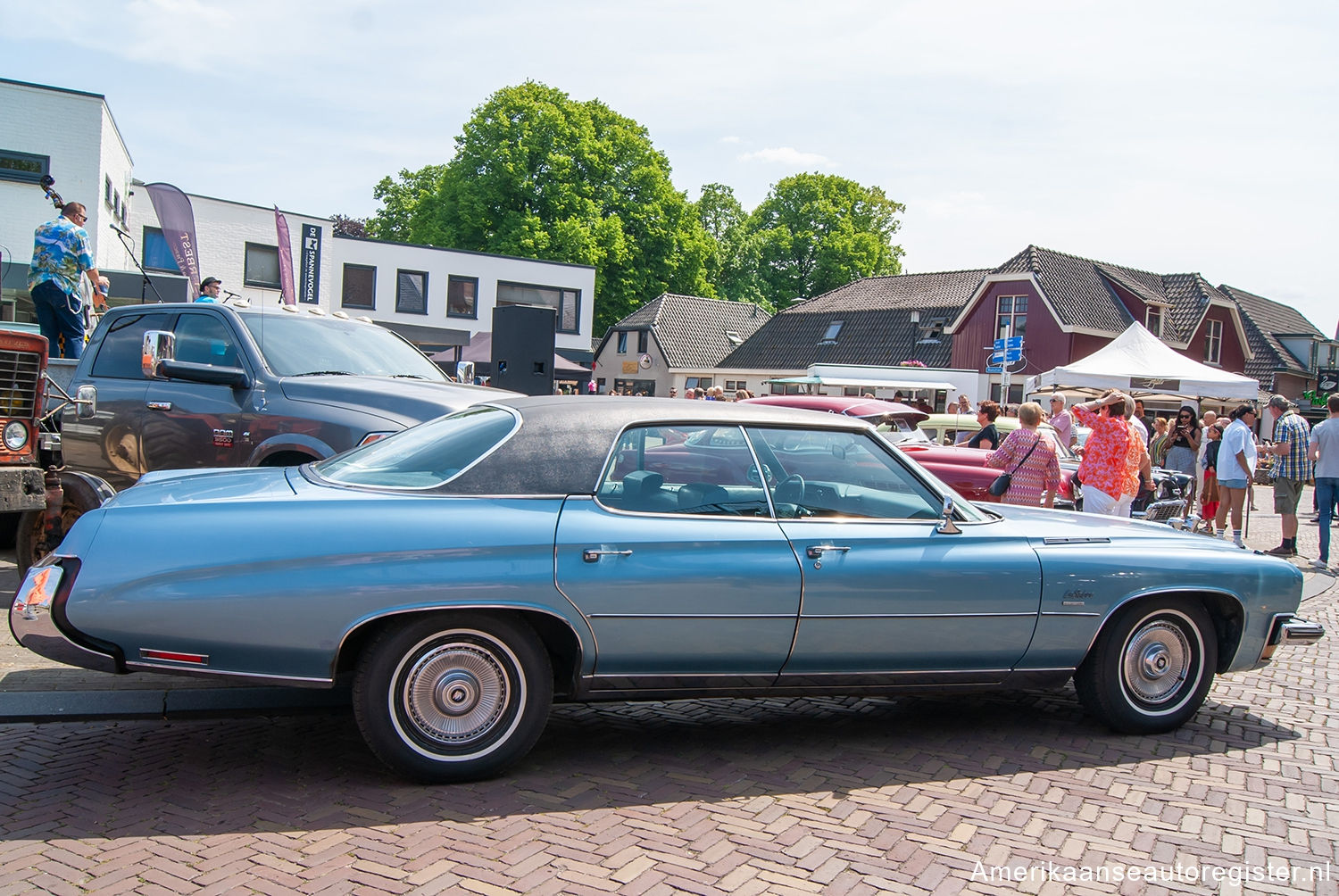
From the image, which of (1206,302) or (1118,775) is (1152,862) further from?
(1206,302)

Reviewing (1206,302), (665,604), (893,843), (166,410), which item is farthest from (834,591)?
Result: (1206,302)

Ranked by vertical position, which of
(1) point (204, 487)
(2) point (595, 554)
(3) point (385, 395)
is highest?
(3) point (385, 395)

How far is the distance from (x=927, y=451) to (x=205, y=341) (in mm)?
7349

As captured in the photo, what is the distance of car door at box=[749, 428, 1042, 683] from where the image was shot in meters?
4.31

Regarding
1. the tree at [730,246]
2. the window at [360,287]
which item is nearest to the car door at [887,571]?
the window at [360,287]

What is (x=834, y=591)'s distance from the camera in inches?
169

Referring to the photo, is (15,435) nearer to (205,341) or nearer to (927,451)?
(205,341)

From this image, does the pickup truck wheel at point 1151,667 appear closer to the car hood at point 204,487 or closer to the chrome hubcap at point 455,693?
the chrome hubcap at point 455,693

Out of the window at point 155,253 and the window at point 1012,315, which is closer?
the window at point 155,253

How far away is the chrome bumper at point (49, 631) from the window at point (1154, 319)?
1772 inches

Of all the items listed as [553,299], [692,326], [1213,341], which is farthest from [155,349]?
[692,326]

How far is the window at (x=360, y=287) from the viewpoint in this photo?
38.8 metres

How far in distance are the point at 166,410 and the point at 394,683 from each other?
439 cm

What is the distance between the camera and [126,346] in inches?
304
